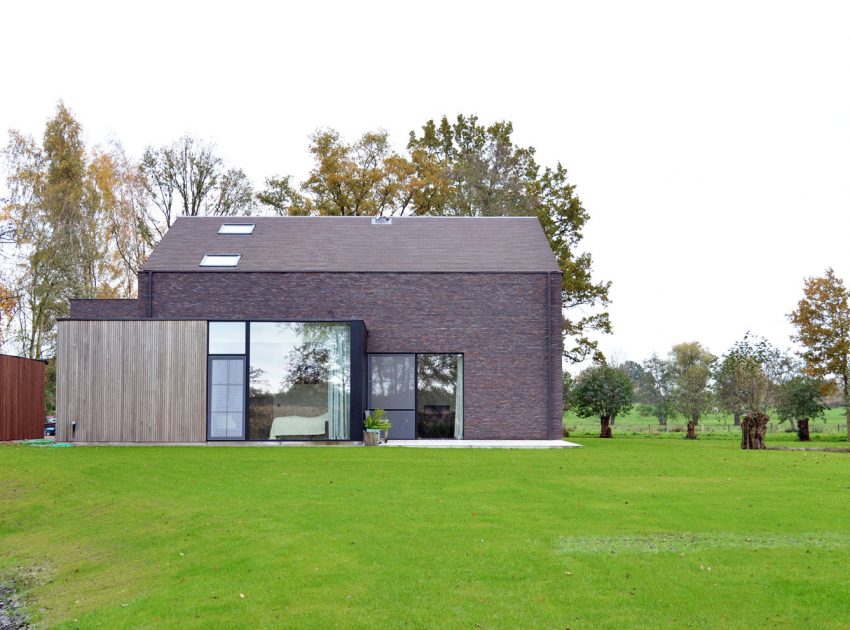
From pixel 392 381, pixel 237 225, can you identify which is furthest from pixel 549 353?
pixel 237 225

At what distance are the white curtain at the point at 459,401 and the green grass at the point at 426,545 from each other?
24.4 feet

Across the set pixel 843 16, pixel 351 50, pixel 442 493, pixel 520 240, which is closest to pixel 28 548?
pixel 442 493

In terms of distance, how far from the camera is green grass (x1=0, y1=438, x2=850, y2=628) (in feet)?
18.9

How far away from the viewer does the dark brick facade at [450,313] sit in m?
21.0

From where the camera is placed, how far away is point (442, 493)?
34.4 ft

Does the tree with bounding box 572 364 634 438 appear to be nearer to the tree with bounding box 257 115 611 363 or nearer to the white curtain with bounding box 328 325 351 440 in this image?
the tree with bounding box 257 115 611 363

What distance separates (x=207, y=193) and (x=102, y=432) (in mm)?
16736

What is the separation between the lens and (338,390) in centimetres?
1888

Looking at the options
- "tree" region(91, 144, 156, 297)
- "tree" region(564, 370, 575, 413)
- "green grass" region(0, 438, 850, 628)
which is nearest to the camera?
"green grass" region(0, 438, 850, 628)

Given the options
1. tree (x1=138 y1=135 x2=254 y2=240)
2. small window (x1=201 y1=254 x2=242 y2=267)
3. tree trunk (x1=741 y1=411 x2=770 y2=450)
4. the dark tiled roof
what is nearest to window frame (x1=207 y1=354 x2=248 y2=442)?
the dark tiled roof

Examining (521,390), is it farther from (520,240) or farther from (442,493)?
(442,493)

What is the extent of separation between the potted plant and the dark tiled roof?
13.0ft

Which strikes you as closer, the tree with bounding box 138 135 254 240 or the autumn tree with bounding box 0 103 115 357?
the autumn tree with bounding box 0 103 115 357

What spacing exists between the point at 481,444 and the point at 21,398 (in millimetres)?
11982
